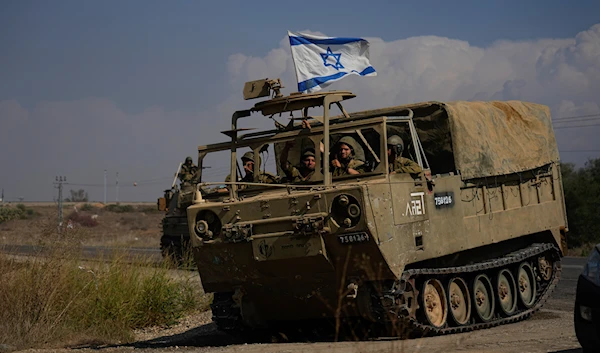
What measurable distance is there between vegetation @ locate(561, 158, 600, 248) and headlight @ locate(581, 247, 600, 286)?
75.4 ft

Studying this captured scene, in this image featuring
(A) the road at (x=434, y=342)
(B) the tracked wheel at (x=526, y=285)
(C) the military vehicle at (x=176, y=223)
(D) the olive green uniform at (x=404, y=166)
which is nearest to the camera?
(A) the road at (x=434, y=342)

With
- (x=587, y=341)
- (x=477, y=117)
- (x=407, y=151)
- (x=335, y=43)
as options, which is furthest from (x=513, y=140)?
(x=587, y=341)

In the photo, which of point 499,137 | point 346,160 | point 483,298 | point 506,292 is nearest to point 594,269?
point 346,160

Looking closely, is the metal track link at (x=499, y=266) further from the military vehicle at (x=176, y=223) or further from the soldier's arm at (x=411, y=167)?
the military vehicle at (x=176, y=223)

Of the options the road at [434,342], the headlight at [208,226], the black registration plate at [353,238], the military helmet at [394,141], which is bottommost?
the road at [434,342]

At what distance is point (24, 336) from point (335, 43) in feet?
17.7

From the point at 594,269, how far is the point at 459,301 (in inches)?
179

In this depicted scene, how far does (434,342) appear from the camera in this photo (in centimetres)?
941

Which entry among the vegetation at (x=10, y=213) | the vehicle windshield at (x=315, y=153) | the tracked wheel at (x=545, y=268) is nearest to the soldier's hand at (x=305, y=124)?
the vehicle windshield at (x=315, y=153)

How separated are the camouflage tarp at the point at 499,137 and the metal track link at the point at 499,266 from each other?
3.96 ft

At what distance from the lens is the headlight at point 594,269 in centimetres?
668

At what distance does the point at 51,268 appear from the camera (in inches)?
461

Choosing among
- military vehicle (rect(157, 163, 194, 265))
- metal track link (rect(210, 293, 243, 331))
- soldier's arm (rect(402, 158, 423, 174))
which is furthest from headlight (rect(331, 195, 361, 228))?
military vehicle (rect(157, 163, 194, 265))

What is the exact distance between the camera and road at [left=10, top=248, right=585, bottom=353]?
27.6 feet
